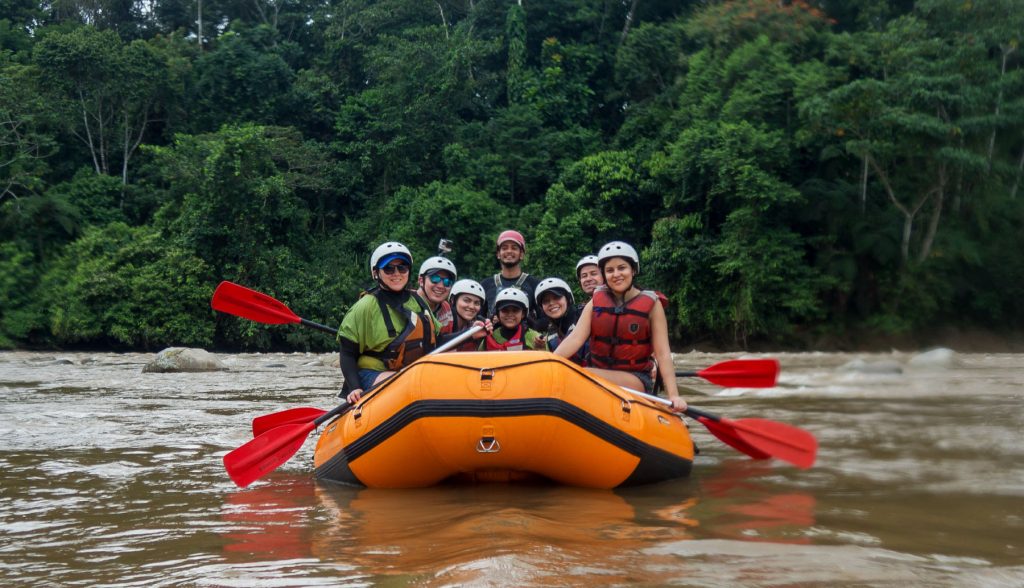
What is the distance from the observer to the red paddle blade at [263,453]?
4.46m

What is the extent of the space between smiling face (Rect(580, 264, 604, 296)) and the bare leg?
1223 millimetres

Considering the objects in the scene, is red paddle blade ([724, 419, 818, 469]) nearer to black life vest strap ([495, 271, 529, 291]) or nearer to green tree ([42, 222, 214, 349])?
black life vest strap ([495, 271, 529, 291])

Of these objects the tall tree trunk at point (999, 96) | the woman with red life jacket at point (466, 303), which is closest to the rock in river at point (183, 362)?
the woman with red life jacket at point (466, 303)

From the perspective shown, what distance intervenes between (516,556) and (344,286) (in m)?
18.1

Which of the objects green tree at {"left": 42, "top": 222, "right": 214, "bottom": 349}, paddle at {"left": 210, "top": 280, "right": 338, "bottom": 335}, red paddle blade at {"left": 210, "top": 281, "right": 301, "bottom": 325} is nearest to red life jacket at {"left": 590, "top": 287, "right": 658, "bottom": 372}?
paddle at {"left": 210, "top": 280, "right": 338, "bottom": 335}

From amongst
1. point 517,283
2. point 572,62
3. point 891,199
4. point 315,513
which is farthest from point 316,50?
point 315,513

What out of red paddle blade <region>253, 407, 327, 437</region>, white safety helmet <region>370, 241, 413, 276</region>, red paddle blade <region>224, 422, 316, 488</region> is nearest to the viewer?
red paddle blade <region>224, 422, 316, 488</region>

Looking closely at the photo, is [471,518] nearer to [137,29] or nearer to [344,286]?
[344,286]

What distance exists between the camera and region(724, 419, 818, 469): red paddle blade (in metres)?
4.61

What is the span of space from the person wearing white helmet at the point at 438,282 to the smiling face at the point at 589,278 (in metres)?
0.87

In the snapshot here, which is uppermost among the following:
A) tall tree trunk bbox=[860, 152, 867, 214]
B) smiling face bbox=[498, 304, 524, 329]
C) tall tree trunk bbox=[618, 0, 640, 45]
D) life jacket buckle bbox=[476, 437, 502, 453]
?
tall tree trunk bbox=[618, 0, 640, 45]

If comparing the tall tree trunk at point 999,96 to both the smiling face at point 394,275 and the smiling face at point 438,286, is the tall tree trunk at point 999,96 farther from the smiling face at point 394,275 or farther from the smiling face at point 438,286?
the smiling face at point 394,275

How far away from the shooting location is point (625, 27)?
24.3 metres

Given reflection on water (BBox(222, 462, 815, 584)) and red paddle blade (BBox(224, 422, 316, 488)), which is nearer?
reflection on water (BBox(222, 462, 815, 584))
